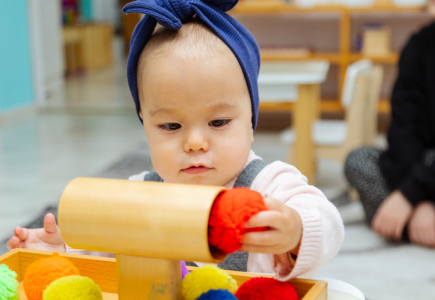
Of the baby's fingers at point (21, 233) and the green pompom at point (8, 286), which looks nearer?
the green pompom at point (8, 286)

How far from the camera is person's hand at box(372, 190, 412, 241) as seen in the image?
5.46ft

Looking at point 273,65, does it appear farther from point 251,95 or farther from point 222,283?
point 222,283

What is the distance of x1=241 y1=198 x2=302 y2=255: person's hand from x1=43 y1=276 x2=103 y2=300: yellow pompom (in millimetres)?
145

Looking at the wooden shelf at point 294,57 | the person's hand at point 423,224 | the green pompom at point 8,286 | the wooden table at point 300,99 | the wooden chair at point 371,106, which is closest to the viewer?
the green pompom at point 8,286

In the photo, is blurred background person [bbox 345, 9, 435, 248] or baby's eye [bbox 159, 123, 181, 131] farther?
blurred background person [bbox 345, 9, 435, 248]

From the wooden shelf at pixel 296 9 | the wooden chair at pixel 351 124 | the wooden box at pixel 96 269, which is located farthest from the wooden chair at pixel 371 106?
the wooden box at pixel 96 269

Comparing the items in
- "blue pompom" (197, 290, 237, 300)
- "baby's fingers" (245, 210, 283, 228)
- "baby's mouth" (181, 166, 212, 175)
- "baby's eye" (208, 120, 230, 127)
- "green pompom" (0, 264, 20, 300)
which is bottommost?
"green pompom" (0, 264, 20, 300)

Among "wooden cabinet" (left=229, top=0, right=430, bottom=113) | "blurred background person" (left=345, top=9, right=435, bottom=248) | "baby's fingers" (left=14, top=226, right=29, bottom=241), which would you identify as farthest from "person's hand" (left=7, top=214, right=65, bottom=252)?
"wooden cabinet" (left=229, top=0, right=430, bottom=113)

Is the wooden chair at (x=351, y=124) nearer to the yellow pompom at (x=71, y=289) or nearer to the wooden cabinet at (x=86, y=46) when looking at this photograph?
the yellow pompom at (x=71, y=289)

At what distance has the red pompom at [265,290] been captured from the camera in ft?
1.43

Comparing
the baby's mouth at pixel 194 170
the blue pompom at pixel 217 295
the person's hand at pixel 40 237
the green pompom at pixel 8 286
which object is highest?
the baby's mouth at pixel 194 170

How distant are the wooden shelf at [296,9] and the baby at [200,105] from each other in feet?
9.75

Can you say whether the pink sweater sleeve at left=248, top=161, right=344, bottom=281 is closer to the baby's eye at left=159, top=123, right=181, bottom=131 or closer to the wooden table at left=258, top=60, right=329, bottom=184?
Answer: the baby's eye at left=159, top=123, right=181, bottom=131

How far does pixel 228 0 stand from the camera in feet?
2.22
